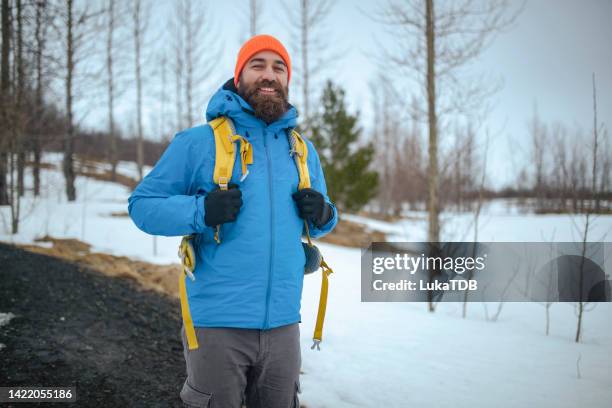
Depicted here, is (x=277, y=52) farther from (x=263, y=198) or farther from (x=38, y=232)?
(x=38, y=232)

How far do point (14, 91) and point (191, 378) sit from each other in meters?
8.53

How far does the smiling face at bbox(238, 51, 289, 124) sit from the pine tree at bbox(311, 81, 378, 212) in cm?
1361

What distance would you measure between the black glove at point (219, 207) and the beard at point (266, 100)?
0.49 metres

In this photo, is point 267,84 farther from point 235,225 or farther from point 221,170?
point 235,225

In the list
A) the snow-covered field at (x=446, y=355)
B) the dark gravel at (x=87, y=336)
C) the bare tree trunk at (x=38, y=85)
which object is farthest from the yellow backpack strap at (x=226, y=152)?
the bare tree trunk at (x=38, y=85)

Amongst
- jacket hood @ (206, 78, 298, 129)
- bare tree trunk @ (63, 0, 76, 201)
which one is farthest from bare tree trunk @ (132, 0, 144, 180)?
jacket hood @ (206, 78, 298, 129)

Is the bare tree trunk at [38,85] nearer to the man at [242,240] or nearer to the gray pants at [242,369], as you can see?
the man at [242,240]

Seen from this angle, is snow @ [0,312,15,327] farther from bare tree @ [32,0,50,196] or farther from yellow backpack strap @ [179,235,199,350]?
bare tree @ [32,0,50,196]

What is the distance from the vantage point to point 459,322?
5.75 meters

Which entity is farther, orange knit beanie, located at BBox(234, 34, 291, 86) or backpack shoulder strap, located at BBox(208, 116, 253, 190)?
orange knit beanie, located at BBox(234, 34, 291, 86)

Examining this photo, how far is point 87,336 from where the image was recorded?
3594mm

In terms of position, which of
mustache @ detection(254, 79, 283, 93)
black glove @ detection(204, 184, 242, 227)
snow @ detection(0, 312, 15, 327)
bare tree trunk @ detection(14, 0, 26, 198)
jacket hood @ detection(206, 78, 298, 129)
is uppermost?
bare tree trunk @ detection(14, 0, 26, 198)

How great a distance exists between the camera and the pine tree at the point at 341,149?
15703mm

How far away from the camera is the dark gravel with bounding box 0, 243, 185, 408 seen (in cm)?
285
